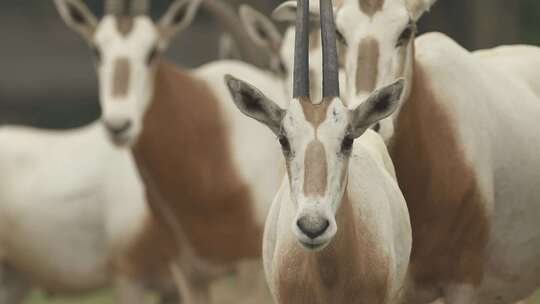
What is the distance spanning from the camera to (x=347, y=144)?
740 cm

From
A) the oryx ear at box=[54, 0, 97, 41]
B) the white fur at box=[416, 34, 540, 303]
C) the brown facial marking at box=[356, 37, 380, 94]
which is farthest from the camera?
the oryx ear at box=[54, 0, 97, 41]

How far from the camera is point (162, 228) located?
12.2m

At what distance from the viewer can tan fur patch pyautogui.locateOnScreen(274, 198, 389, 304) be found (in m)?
7.69

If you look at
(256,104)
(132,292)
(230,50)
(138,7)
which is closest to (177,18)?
(138,7)

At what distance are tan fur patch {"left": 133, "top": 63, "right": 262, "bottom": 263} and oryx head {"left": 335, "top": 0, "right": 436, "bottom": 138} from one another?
3379 millimetres

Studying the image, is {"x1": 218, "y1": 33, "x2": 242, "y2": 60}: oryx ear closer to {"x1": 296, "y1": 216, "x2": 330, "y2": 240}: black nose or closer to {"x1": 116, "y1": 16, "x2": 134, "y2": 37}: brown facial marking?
{"x1": 116, "y1": 16, "x2": 134, "y2": 37}: brown facial marking

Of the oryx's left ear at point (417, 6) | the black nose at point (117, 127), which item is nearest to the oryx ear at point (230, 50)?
the black nose at point (117, 127)

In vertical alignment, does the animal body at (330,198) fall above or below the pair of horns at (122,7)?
above

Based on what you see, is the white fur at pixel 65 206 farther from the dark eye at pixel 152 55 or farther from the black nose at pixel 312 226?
the black nose at pixel 312 226

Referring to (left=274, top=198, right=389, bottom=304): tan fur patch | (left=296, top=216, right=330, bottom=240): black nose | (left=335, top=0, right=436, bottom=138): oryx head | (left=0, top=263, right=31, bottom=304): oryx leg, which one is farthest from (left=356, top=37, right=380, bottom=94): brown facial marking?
(left=0, top=263, right=31, bottom=304): oryx leg

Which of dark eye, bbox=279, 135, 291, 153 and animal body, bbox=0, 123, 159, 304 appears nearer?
dark eye, bbox=279, 135, 291, 153

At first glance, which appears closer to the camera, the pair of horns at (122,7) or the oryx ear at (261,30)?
the pair of horns at (122,7)

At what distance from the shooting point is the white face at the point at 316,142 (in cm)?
709

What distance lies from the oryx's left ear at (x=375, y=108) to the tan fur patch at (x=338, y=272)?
0.34 metres
